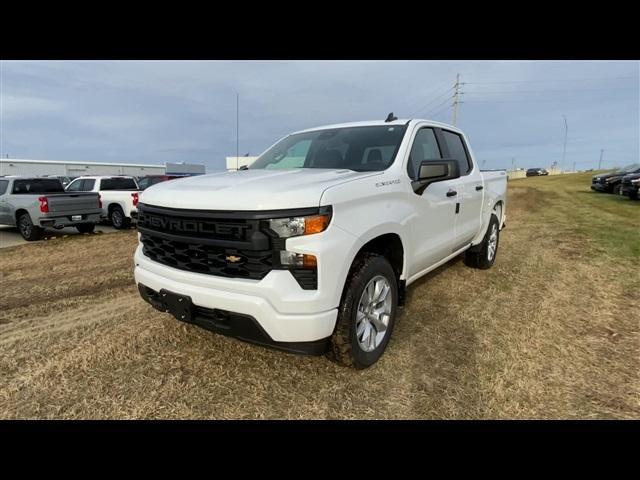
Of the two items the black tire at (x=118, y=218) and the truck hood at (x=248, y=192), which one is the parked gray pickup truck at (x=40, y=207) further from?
the truck hood at (x=248, y=192)

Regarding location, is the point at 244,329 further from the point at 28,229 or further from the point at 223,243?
the point at 28,229

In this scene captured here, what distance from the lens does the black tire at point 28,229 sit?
9.22 metres

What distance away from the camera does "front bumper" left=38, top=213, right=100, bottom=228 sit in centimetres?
916

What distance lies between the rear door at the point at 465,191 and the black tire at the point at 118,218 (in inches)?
395

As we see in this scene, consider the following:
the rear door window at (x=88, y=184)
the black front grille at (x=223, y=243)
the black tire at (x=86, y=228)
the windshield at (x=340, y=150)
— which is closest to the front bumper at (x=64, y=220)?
the black tire at (x=86, y=228)

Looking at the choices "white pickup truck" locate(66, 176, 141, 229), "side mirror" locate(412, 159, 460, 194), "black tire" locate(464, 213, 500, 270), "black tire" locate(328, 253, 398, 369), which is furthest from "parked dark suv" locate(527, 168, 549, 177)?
"black tire" locate(328, 253, 398, 369)

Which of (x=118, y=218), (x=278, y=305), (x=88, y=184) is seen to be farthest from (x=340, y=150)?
(x=88, y=184)

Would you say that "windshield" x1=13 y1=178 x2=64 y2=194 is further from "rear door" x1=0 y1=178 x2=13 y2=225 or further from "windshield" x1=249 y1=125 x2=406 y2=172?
"windshield" x1=249 y1=125 x2=406 y2=172

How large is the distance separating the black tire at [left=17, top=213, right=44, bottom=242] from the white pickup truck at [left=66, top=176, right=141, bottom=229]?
187 cm

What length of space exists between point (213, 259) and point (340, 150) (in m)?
1.81

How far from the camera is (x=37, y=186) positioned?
33.3ft

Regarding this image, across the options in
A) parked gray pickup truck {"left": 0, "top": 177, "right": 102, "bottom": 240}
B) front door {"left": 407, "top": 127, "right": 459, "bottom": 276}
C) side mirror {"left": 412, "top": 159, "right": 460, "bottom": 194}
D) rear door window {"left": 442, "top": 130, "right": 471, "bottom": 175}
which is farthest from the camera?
parked gray pickup truck {"left": 0, "top": 177, "right": 102, "bottom": 240}

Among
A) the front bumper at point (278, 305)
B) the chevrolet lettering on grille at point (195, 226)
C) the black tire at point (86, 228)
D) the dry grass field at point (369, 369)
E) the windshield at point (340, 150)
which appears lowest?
the black tire at point (86, 228)
